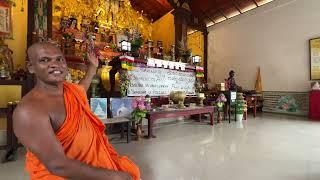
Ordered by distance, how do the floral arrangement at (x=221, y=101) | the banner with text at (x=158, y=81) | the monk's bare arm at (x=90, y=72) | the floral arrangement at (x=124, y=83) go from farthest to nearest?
the floral arrangement at (x=221, y=101), the banner with text at (x=158, y=81), the floral arrangement at (x=124, y=83), the monk's bare arm at (x=90, y=72)

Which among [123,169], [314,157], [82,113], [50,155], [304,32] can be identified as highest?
[304,32]

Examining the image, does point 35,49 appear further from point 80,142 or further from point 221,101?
point 221,101

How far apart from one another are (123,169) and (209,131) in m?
4.44

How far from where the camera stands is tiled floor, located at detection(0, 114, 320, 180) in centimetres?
273

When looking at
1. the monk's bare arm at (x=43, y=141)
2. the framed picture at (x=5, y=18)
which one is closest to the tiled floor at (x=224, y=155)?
the monk's bare arm at (x=43, y=141)

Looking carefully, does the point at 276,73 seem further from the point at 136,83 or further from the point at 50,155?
the point at 50,155

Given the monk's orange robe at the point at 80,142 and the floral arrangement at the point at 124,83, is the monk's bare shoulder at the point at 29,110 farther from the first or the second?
the floral arrangement at the point at 124,83

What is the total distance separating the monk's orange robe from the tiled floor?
1.62 metres

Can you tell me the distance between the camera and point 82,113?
107cm

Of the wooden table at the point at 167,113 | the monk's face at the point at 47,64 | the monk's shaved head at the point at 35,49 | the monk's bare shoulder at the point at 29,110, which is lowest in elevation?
the wooden table at the point at 167,113

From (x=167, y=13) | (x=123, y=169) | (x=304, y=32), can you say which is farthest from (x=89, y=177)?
(x=167, y=13)

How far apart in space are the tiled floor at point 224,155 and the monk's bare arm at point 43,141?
1.88 metres

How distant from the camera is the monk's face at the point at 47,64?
1.01 meters

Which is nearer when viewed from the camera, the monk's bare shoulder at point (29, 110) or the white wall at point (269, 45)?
the monk's bare shoulder at point (29, 110)
